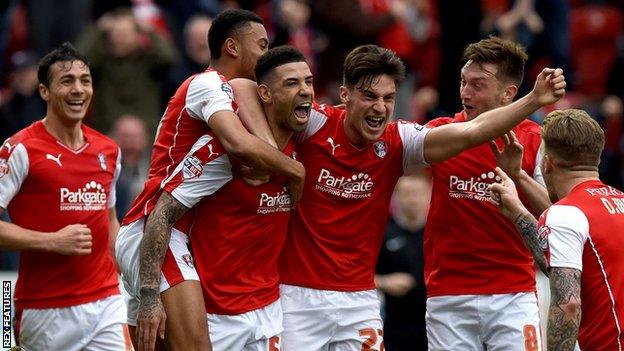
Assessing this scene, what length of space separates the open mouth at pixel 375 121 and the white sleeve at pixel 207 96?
0.93 meters

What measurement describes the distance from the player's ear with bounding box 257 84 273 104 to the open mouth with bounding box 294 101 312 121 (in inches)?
7.4

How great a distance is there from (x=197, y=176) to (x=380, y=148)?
1.30m

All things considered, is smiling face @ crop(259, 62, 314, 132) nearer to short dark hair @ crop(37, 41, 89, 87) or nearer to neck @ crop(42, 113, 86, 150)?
neck @ crop(42, 113, 86, 150)

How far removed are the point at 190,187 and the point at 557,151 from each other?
7.56 feet

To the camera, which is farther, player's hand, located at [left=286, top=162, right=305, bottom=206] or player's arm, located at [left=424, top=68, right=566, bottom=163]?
player's hand, located at [left=286, top=162, right=305, bottom=206]

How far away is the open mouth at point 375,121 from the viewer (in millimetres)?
8773

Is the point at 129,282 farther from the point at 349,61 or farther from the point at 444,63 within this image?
the point at 444,63

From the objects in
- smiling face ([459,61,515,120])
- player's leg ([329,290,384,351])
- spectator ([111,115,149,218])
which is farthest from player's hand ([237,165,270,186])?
spectator ([111,115,149,218])

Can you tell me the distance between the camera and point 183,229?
8641 millimetres

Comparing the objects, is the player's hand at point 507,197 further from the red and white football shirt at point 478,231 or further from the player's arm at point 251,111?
the player's arm at point 251,111

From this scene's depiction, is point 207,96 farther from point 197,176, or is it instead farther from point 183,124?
point 197,176

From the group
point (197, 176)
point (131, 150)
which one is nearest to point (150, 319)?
point (197, 176)

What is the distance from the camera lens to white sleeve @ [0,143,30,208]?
9648mm

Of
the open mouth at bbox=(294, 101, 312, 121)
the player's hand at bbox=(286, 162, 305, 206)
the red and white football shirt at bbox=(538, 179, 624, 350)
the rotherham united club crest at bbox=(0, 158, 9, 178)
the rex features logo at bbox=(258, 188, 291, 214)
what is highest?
the open mouth at bbox=(294, 101, 312, 121)
